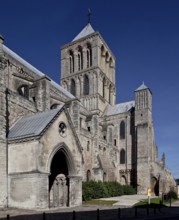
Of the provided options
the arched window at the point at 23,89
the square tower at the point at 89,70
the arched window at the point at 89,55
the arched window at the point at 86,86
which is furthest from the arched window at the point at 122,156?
the arched window at the point at 23,89

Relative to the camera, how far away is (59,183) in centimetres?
2486

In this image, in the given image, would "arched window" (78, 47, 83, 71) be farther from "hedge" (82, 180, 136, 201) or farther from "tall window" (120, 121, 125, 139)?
"hedge" (82, 180, 136, 201)

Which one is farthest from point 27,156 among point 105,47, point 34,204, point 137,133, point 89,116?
point 105,47

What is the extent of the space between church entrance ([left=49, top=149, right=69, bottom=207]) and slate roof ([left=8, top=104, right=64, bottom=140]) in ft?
10.6

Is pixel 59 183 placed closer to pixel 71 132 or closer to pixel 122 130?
pixel 71 132

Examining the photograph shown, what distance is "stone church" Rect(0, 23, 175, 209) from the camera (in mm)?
20859

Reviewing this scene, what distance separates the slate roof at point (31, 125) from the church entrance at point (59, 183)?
3225 millimetres

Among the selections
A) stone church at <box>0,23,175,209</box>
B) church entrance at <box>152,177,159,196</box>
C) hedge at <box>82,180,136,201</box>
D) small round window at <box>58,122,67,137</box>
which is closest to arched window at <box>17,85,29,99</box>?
stone church at <box>0,23,175,209</box>

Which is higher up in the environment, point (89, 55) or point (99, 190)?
point (89, 55)

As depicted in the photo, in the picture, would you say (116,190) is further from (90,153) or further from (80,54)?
(80,54)

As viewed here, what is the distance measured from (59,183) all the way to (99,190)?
10480 millimetres

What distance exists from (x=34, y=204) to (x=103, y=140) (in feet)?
89.9

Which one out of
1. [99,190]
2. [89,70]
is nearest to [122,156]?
[89,70]

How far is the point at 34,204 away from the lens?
1972cm
